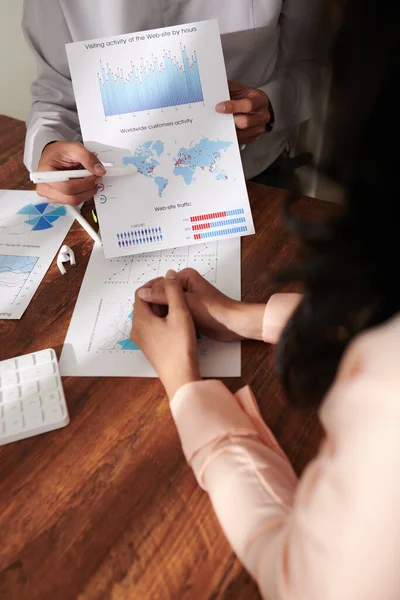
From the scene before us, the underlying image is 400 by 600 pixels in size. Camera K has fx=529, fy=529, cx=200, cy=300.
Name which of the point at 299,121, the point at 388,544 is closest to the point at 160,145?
the point at 299,121

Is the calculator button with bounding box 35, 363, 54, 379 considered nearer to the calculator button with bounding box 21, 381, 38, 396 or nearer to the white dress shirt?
the calculator button with bounding box 21, 381, 38, 396

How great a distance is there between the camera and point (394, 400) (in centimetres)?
39

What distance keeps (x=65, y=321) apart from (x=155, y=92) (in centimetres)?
39

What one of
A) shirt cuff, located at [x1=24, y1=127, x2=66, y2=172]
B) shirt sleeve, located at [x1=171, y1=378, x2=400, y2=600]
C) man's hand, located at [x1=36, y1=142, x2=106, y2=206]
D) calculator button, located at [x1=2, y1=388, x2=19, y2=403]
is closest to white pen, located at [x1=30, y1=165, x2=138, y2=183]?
man's hand, located at [x1=36, y1=142, x2=106, y2=206]

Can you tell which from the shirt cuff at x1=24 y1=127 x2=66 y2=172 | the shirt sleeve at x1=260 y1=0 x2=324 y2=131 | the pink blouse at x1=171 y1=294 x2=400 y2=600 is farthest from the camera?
the shirt sleeve at x1=260 y1=0 x2=324 y2=131

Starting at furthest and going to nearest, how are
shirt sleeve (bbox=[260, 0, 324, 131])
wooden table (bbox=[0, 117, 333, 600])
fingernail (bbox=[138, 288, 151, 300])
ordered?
shirt sleeve (bbox=[260, 0, 324, 131])
fingernail (bbox=[138, 288, 151, 300])
wooden table (bbox=[0, 117, 333, 600])

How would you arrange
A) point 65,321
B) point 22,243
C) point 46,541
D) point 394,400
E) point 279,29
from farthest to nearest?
point 279,29 → point 22,243 → point 65,321 → point 46,541 → point 394,400

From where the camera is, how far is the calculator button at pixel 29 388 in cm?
68

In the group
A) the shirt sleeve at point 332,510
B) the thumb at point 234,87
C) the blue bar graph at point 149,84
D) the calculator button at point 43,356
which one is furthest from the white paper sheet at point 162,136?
the shirt sleeve at point 332,510

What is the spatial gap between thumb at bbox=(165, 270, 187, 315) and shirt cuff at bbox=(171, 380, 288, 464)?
0.12 meters

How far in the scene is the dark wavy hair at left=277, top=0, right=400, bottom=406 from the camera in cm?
40

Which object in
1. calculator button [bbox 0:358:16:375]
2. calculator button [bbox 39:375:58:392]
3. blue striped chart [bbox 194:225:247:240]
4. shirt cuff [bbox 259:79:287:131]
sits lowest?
calculator button [bbox 39:375:58:392]

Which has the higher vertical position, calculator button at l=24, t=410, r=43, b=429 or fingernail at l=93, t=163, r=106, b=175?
fingernail at l=93, t=163, r=106, b=175

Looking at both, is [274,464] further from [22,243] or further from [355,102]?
[22,243]
